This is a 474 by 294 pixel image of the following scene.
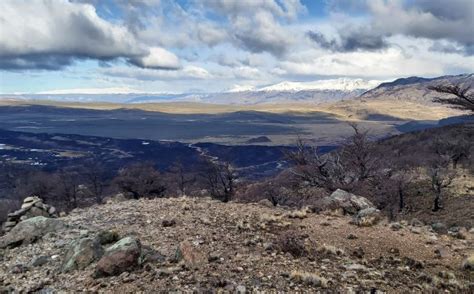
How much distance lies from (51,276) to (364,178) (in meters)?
27.8

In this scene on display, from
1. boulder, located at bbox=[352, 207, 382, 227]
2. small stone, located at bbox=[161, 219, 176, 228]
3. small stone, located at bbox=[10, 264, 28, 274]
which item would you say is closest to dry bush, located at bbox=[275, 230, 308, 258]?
boulder, located at bbox=[352, 207, 382, 227]

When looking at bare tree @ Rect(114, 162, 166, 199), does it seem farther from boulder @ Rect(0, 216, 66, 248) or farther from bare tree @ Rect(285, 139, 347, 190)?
boulder @ Rect(0, 216, 66, 248)

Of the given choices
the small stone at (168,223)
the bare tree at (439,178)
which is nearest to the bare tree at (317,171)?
the bare tree at (439,178)

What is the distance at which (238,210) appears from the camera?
22.5 meters

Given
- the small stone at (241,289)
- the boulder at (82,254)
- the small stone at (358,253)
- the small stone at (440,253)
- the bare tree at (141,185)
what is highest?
the small stone at (241,289)

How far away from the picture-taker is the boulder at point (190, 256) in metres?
14.3

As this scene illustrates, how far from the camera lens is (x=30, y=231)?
19500 millimetres

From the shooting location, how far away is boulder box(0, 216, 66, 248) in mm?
19141

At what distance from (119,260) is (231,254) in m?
3.65

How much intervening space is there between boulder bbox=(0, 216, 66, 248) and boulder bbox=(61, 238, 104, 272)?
4251 millimetres

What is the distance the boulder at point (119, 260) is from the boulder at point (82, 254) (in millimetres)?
1107

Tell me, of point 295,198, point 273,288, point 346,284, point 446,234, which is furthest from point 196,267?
point 295,198

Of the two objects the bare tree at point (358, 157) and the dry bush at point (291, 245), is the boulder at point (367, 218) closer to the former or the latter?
the dry bush at point (291, 245)

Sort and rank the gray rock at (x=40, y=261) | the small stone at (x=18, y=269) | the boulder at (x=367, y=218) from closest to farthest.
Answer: the small stone at (x=18, y=269)
the gray rock at (x=40, y=261)
the boulder at (x=367, y=218)
